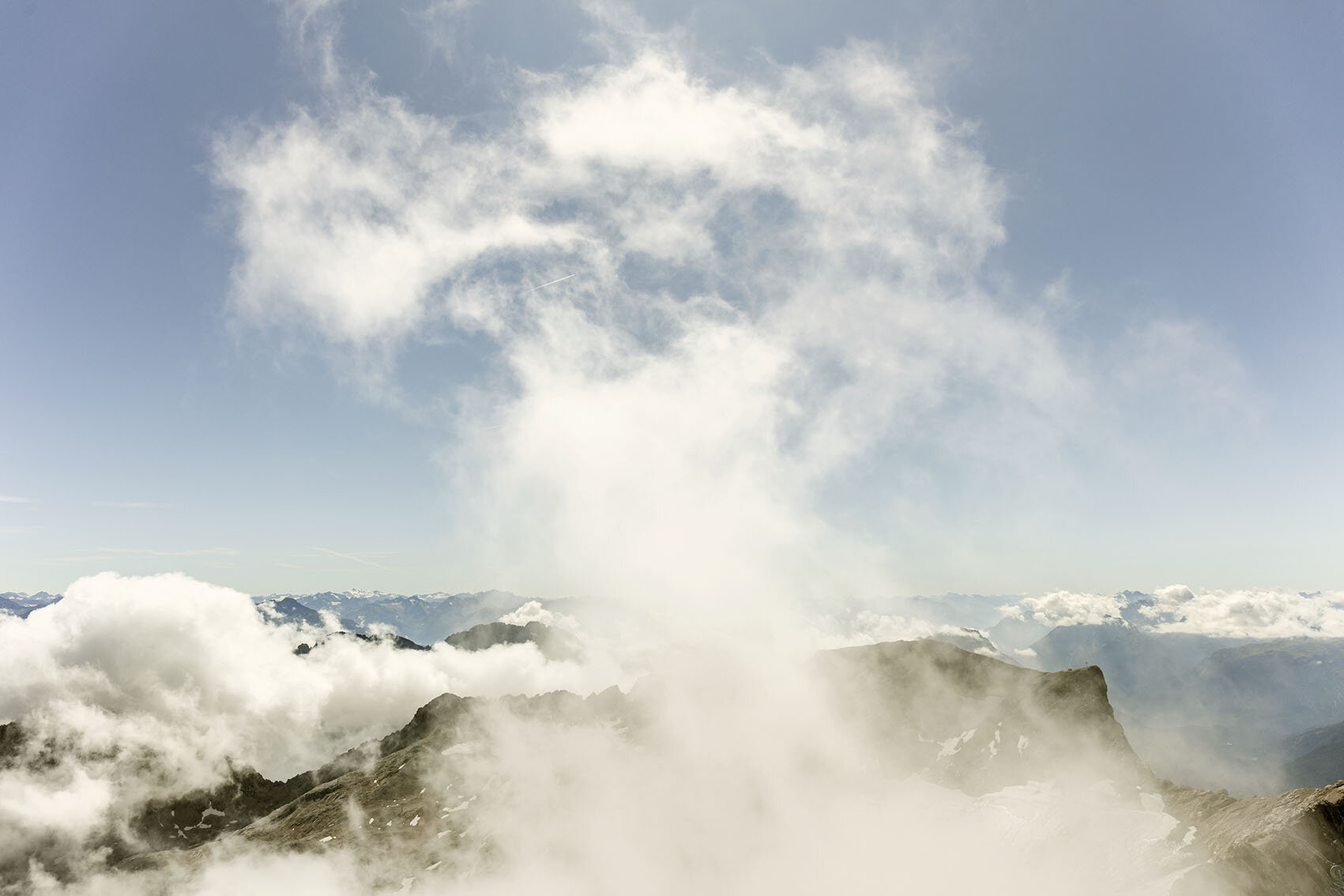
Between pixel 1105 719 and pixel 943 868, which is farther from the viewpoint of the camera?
pixel 1105 719

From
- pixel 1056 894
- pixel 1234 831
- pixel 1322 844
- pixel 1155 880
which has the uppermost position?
pixel 1322 844

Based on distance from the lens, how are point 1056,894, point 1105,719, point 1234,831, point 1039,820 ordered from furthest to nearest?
point 1105,719 → point 1039,820 → point 1056,894 → point 1234,831

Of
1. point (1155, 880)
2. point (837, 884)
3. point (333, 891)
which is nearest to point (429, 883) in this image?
point (333, 891)

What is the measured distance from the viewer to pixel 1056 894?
13562 centimetres

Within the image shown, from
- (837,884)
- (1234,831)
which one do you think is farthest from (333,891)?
(1234,831)

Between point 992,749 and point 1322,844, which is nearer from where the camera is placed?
point 1322,844

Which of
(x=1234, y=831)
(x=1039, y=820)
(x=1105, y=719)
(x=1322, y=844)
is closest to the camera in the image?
(x=1322, y=844)

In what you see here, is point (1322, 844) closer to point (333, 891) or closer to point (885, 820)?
point (885, 820)

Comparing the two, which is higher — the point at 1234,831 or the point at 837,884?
the point at 1234,831

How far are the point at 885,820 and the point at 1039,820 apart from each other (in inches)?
2138

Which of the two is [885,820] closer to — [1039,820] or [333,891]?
[1039,820]

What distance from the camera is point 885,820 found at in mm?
199500

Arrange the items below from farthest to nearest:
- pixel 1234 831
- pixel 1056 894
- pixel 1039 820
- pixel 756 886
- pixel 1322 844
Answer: pixel 756 886 → pixel 1039 820 → pixel 1056 894 → pixel 1234 831 → pixel 1322 844

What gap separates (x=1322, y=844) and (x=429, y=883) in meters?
231
